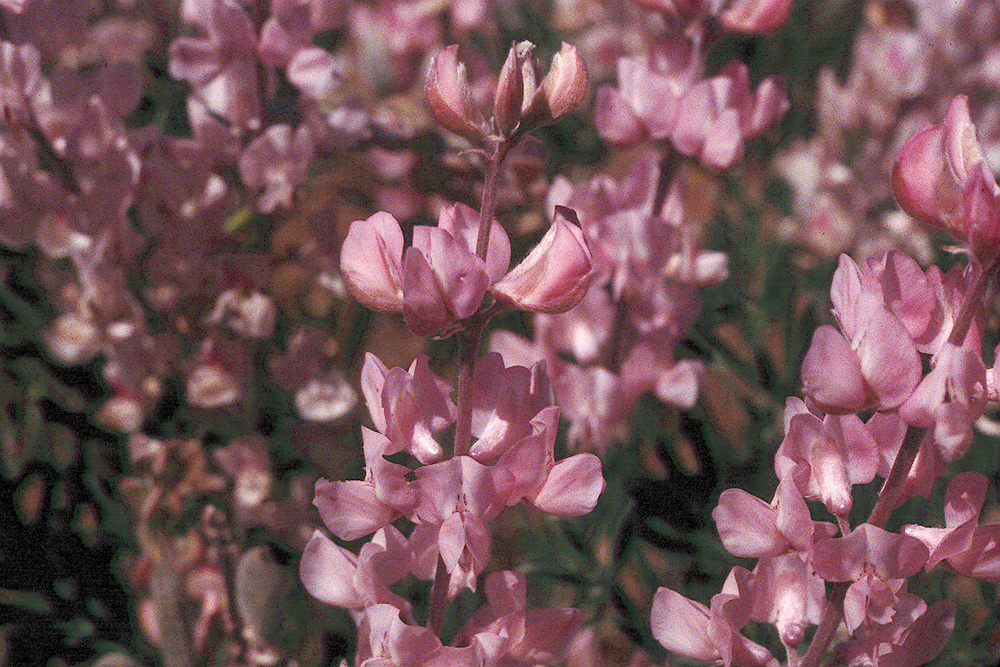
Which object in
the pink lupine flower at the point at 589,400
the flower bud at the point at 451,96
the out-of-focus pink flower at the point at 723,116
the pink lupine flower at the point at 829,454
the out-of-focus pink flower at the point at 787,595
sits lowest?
the pink lupine flower at the point at 589,400

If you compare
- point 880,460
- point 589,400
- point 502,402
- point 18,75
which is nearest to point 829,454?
point 880,460

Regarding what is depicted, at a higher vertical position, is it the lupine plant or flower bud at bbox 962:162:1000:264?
flower bud at bbox 962:162:1000:264

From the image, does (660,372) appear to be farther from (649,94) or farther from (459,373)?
(459,373)

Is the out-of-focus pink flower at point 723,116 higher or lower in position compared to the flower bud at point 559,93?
lower

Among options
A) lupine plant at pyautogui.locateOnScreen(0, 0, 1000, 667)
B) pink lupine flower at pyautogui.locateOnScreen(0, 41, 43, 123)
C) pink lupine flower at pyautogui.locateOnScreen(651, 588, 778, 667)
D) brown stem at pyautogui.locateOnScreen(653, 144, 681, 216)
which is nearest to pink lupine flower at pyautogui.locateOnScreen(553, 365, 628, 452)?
lupine plant at pyautogui.locateOnScreen(0, 0, 1000, 667)

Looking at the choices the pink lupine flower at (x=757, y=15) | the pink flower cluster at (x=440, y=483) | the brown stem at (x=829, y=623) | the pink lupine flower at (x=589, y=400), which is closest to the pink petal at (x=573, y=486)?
the pink flower cluster at (x=440, y=483)

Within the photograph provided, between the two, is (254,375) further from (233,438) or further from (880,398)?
(880,398)

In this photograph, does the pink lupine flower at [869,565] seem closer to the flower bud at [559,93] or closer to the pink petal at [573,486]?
the pink petal at [573,486]

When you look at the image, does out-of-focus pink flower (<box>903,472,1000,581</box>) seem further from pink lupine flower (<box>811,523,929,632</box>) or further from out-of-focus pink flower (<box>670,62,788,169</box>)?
out-of-focus pink flower (<box>670,62,788,169</box>)

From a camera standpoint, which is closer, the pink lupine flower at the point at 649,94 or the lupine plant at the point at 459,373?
the lupine plant at the point at 459,373
